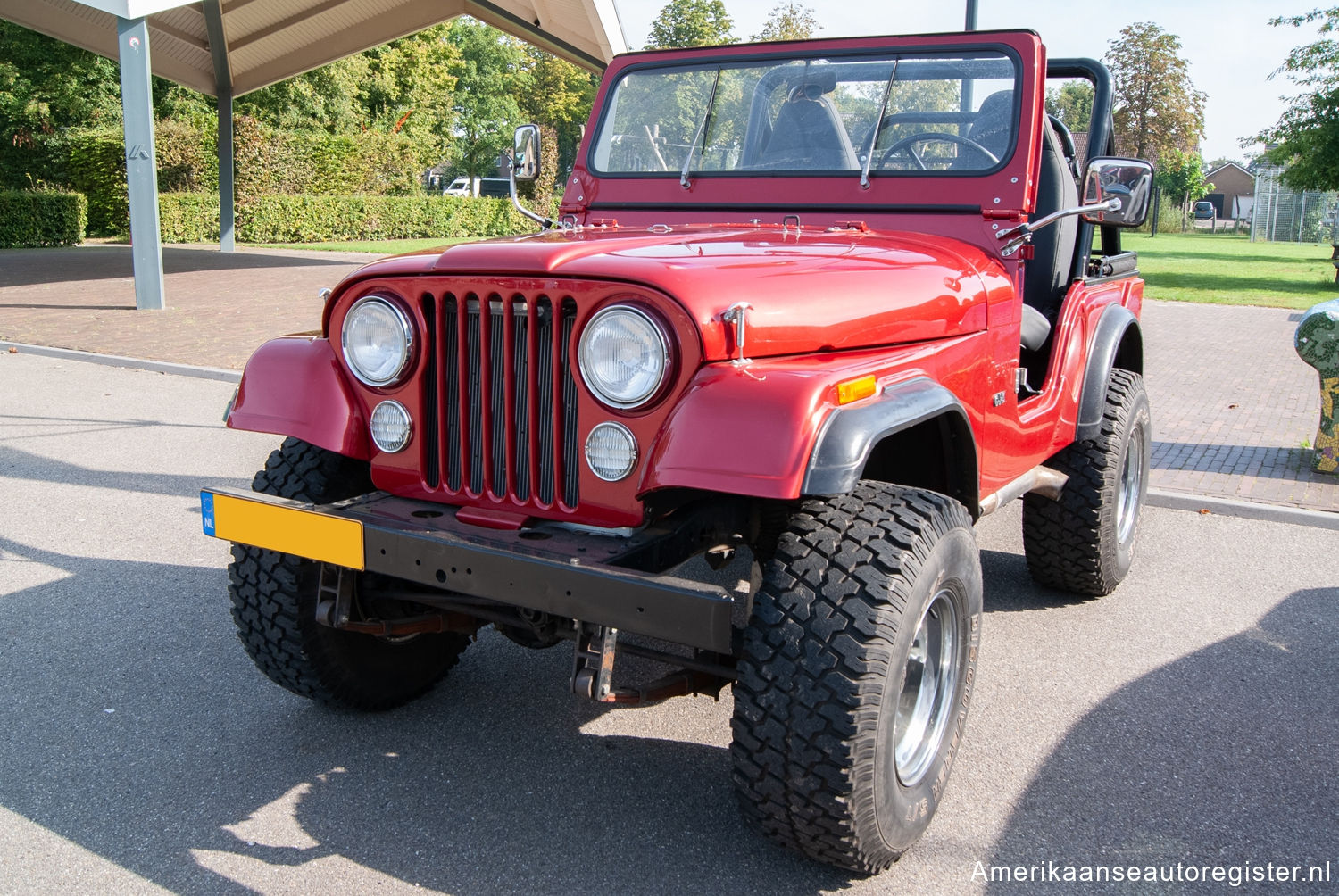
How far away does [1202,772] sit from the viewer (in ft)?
9.84

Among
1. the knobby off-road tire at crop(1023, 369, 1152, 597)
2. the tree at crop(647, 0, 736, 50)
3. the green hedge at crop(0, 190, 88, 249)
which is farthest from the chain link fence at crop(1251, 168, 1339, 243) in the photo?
the knobby off-road tire at crop(1023, 369, 1152, 597)

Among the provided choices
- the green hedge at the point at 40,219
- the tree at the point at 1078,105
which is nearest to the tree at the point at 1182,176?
the green hedge at the point at 40,219

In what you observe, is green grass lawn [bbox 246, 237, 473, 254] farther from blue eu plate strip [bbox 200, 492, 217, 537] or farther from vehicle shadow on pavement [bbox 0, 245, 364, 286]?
blue eu plate strip [bbox 200, 492, 217, 537]

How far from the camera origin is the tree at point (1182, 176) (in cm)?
4875

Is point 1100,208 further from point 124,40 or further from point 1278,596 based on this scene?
point 124,40

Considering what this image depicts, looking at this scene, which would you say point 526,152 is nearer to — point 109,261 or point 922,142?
point 922,142

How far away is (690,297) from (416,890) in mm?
1451

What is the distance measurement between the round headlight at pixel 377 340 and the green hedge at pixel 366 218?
2183 centimetres

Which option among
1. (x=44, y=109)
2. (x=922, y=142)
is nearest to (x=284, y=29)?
(x=44, y=109)

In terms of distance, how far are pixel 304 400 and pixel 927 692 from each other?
1731mm

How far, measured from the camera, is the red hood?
2.38 metres

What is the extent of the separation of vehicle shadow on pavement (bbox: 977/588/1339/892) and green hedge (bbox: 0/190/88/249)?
84.1 ft

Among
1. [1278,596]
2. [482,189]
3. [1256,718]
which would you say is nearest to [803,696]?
[1256,718]

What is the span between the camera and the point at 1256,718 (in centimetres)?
333
